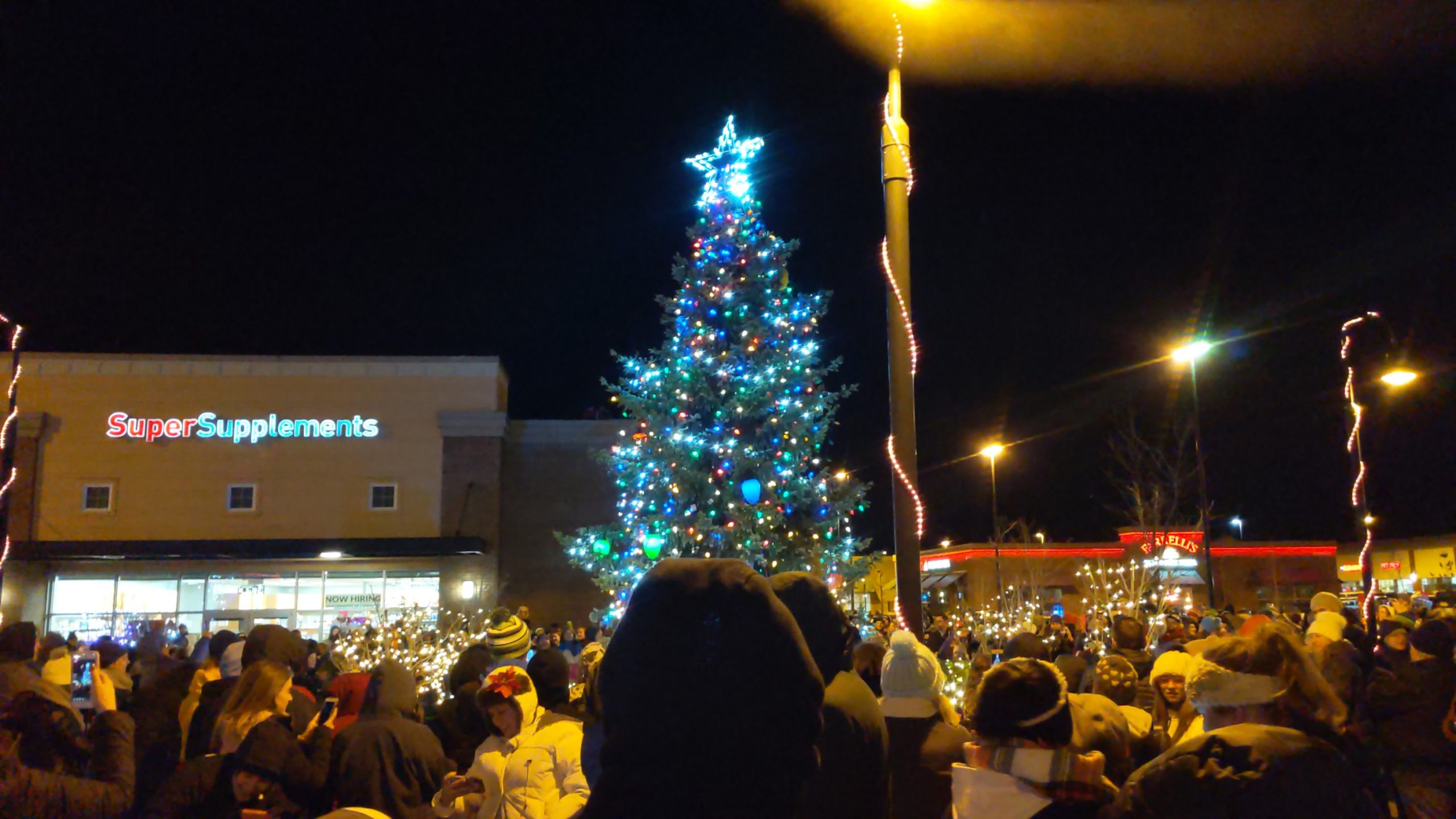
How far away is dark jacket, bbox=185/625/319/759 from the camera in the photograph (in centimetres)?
525

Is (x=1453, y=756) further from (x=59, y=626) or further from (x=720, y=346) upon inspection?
(x=59, y=626)

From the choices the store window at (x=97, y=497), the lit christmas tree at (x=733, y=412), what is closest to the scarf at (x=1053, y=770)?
the lit christmas tree at (x=733, y=412)

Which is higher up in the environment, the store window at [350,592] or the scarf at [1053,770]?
the scarf at [1053,770]

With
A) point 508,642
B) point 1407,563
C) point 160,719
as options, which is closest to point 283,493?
point 508,642

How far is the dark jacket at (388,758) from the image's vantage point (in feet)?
16.0

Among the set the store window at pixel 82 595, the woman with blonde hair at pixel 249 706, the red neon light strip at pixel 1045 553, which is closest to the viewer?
the woman with blonde hair at pixel 249 706

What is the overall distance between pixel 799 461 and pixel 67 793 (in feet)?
45.7

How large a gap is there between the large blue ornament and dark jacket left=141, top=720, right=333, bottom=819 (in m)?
12.1

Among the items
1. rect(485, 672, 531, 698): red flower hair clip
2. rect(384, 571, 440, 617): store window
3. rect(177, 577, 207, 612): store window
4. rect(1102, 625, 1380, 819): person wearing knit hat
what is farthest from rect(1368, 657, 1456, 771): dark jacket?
rect(177, 577, 207, 612): store window

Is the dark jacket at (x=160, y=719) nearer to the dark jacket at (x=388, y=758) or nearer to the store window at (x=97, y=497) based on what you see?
the dark jacket at (x=388, y=758)

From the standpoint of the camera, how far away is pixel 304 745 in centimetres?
492

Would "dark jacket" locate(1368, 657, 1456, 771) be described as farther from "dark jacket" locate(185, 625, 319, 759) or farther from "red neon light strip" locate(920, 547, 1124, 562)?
"red neon light strip" locate(920, 547, 1124, 562)

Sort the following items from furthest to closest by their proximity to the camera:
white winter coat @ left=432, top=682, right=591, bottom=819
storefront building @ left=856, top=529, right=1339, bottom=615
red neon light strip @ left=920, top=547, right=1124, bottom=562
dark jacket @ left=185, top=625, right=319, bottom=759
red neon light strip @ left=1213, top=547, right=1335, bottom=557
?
red neon light strip @ left=1213, top=547, right=1335, bottom=557
red neon light strip @ left=920, top=547, right=1124, bottom=562
storefront building @ left=856, top=529, right=1339, bottom=615
dark jacket @ left=185, top=625, right=319, bottom=759
white winter coat @ left=432, top=682, right=591, bottom=819

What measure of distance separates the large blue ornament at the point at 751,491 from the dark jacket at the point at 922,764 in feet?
39.0
